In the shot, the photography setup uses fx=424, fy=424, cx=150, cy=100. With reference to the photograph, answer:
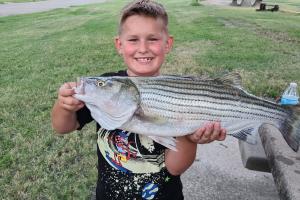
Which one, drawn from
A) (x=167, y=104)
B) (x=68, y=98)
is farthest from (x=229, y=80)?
(x=68, y=98)

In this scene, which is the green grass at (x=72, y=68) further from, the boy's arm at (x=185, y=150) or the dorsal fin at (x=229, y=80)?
the boy's arm at (x=185, y=150)

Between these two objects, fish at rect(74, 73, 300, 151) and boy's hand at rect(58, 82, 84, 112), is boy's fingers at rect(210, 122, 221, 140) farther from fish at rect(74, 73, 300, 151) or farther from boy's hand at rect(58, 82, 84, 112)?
boy's hand at rect(58, 82, 84, 112)

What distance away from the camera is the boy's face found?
269 cm

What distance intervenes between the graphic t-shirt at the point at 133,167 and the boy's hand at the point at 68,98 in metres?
0.27

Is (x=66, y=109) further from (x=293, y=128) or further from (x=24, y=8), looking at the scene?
(x=24, y=8)

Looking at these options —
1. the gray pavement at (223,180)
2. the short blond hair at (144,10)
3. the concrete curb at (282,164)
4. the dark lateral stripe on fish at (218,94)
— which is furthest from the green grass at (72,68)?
the gray pavement at (223,180)

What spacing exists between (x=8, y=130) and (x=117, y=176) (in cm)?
336

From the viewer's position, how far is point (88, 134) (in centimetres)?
531

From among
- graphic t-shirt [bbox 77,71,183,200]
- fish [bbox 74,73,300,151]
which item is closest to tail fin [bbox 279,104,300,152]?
fish [bbox 74,73,300,151]

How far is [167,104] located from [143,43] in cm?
54

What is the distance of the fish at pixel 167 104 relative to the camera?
233 cm

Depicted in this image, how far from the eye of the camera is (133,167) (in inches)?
103

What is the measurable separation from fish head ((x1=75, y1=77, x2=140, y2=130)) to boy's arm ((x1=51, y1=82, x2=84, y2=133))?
0.05 meters

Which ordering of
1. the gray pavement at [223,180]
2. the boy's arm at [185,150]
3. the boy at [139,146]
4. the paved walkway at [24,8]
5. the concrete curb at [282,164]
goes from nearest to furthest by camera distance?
the concrete curb at [282,164]
the boy's arm at [185,150]
the boy at [139,146]
the gray pavement at [223,180]
the paved walkway at [24,8]
